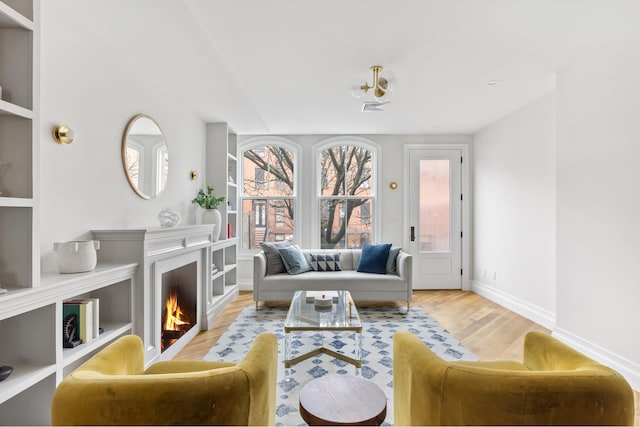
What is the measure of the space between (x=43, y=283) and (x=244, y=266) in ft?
12.5

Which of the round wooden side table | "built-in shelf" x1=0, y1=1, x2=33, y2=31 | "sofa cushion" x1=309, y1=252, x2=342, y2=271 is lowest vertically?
the round wooden side table

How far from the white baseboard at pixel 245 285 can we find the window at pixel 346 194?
4.35ft

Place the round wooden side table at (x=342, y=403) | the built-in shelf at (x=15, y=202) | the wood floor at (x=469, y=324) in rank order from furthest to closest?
1. the wood floor at (x=469, y=324)
2. the built-in shelf at (x=15, y=202)
3. the round wooden side table at (x=342, y=403)

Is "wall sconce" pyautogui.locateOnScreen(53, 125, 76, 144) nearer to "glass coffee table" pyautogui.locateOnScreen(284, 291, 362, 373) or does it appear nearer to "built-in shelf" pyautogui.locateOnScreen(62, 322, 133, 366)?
"built-in shelf" pyautogui.locateOnScreen(62, 322, 133, 366)

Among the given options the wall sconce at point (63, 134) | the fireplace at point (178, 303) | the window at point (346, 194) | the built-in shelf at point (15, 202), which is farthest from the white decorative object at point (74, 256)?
the window at point (346, 194)

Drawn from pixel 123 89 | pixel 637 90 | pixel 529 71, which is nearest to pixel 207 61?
pixel 123 89

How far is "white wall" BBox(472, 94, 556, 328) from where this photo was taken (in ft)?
12.1

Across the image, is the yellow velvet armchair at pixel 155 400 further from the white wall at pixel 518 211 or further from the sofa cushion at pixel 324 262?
the white wall at pixel 518 211

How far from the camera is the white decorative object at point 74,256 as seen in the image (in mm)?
1928

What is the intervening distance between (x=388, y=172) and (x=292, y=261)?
2251mm

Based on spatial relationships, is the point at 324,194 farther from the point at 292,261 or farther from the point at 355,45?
the point at 355,45

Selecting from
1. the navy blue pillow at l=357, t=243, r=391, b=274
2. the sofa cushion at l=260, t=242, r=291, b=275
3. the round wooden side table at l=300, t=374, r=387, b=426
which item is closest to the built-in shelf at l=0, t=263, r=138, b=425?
the round wooden side table at l=300, t=374, r=387, b=426

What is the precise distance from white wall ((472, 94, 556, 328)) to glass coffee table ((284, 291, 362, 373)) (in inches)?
91.9

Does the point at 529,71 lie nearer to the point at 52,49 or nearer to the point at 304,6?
the point at 304,6
